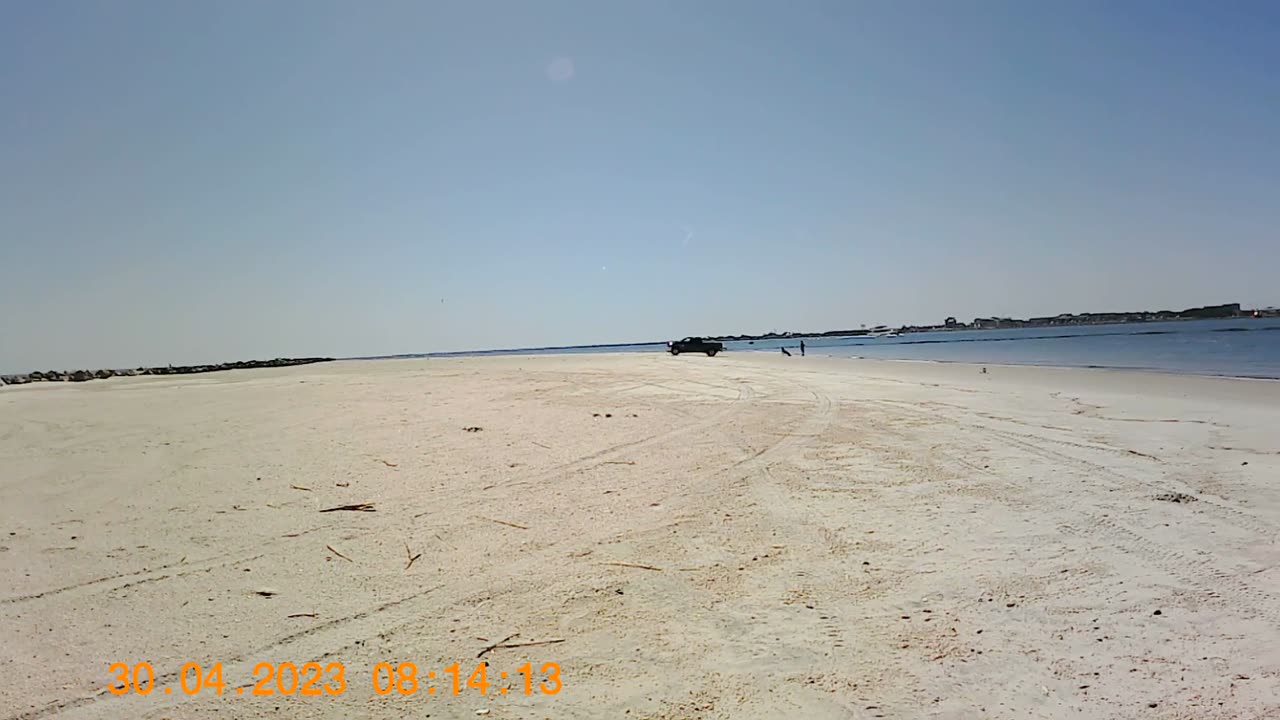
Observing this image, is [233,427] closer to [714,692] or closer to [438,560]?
[438,560]

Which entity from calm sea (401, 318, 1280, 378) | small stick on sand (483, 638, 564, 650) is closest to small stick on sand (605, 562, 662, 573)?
small stick on sand (483, 638, 564, 650)

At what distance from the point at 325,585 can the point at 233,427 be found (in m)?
7.18

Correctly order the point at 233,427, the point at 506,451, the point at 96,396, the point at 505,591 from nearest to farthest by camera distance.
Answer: the point at 505,591 → the point at 506,451 → the point at 233,427 → the point at 96,396

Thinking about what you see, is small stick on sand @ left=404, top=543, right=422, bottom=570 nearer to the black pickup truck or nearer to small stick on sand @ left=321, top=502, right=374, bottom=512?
small stick on sand @ left=321, top=502, right=374, bottom=512

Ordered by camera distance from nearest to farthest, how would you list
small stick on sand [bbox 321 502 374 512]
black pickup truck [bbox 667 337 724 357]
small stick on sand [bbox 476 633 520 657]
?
small stick on sand [bbox 476 633 520 657], small stick on sand [bbox 321 502 374 512], black pickup truck [bbox 667 337 724 357]

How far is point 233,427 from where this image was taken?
31.7 ft

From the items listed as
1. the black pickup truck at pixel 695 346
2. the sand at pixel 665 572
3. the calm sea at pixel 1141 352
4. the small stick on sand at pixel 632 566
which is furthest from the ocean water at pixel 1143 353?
the small stick on sand at pixel 632 566

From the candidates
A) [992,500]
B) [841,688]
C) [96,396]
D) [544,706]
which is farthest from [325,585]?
[96,396]

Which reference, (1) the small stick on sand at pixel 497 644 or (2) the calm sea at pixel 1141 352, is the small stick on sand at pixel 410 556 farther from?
(2) the calm sea at pixel 1141 352
